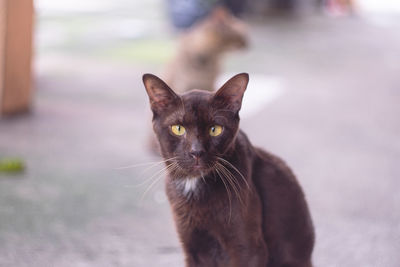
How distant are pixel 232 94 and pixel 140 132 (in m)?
2.83

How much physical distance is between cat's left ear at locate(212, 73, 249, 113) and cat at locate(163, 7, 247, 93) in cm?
222

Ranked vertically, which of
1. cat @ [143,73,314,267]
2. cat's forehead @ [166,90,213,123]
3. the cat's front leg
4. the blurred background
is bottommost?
the blurred background

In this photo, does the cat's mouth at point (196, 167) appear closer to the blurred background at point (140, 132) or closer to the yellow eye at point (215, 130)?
the yellow eye at point (215, 130)

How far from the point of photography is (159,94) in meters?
2.01

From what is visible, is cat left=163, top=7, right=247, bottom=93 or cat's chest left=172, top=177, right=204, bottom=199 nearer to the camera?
cat's chest left=172, top=177, right=204, bottom=199

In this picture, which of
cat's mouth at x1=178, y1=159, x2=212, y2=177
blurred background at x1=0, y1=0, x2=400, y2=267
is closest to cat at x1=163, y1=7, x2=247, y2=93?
blurred background at x1=0, y1=0, x2=400, y2=267

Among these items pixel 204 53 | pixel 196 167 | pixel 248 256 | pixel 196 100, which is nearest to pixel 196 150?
pixel 196 167

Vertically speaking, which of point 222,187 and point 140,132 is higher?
point 222,187

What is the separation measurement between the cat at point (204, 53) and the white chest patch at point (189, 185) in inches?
86.6

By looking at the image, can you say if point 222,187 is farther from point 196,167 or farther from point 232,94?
point 232,94

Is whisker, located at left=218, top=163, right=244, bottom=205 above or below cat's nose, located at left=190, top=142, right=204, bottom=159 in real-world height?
below

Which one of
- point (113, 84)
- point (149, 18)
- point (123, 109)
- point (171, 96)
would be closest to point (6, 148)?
point (123, 109)

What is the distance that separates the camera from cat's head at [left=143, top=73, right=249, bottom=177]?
1.93 meters

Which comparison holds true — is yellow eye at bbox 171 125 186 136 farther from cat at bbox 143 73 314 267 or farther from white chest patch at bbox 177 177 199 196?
white chest patch at bbox 177 177 199 196
